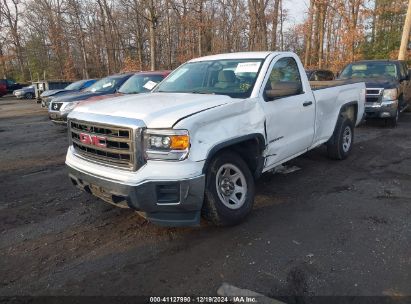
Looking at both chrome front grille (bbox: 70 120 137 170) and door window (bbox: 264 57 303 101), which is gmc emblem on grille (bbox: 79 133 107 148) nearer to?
chrome front grille (bbox: 70 120 137 170)

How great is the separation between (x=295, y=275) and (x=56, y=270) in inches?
87.2

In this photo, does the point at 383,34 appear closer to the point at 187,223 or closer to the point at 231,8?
the point at 231,8

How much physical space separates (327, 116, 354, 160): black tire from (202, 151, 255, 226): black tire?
292 cm

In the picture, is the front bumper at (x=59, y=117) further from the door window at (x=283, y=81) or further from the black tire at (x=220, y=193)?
the black tire at (x=220, y=193)

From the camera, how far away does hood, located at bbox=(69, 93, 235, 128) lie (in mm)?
3201

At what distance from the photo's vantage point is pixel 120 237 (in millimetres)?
3764

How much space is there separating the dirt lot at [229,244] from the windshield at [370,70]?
631 cm

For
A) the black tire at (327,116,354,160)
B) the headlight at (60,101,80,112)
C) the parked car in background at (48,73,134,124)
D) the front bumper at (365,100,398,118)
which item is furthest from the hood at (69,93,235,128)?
the front bumper at (365,100,398,118)

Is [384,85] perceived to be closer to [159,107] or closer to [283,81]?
[283,81]

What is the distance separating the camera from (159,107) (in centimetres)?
346

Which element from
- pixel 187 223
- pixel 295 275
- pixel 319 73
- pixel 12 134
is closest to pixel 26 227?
pixel 187 223

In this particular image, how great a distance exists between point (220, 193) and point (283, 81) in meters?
1.86

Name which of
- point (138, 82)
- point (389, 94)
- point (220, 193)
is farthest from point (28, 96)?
point (220, 193)

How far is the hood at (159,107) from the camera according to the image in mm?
3201
